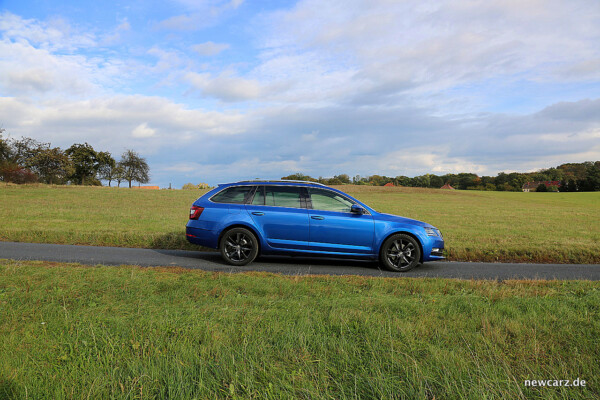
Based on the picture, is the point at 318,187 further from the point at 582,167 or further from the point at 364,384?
the point at 582,167

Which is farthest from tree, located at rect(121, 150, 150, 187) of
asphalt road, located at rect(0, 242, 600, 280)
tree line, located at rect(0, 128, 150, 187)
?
asphalt road, located at rect(0, 242, 600, 280)

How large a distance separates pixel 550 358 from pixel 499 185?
108 meters

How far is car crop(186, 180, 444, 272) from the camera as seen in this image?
858cm

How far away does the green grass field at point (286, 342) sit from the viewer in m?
2.65

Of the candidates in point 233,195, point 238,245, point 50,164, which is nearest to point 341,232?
point 238,245

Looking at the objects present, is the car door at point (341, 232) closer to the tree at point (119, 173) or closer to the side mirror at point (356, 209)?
the side mirror at point (356, 209)

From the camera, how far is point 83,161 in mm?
77250

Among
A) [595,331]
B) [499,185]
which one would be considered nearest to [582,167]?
[499,185]

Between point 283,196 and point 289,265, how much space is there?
156 centimetres

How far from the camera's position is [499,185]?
99.2m

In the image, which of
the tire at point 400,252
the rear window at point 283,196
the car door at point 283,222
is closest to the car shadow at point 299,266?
the tire at point 400,252

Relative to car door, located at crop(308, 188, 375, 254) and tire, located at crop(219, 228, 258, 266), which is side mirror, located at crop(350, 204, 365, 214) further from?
tire, located at crop(219, 228, 258, 266)

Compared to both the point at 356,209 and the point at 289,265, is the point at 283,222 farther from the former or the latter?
the point at 356,209

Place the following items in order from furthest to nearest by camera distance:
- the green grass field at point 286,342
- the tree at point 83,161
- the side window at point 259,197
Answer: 1. the tree at point 83,161
2. the side window at point 259,197
3. the green grass field at point 286,342
